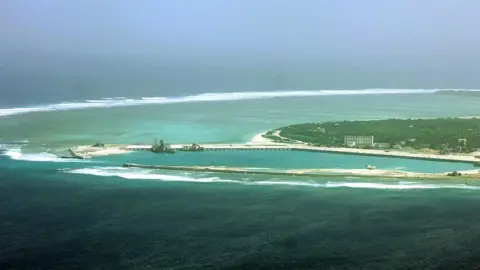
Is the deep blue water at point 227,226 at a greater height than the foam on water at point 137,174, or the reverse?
the foam on water at point 137,174

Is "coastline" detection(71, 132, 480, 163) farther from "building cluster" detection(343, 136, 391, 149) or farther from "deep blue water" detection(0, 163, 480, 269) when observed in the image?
"deep blue water" detection(0, 163, 480, 269)

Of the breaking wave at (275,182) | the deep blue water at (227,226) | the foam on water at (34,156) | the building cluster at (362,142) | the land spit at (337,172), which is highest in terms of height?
the building cluster at (362,142)

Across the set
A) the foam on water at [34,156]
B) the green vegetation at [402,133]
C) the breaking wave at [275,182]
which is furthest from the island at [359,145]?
the breaking wave at [275,182]

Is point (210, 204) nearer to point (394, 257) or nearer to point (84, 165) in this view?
point (394, 257)

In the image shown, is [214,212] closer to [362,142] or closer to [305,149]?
[305,149]

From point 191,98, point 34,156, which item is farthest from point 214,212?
point 191,98

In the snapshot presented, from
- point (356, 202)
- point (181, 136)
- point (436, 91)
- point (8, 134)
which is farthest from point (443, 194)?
point (436, 91)

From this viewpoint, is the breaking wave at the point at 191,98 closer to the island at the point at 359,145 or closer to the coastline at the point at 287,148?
the coastline at the point at 287,148
